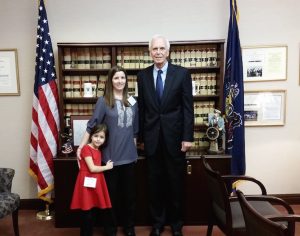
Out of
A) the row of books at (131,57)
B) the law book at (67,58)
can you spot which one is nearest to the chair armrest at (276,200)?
the row of books at (131,57)

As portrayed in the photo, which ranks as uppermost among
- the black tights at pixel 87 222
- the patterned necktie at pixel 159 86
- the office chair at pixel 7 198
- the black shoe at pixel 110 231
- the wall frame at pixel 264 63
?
the wall frame at pixel 264 63

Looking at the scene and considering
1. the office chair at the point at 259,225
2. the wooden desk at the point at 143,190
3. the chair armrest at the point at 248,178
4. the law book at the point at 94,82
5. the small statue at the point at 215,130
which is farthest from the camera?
the law book at the point at 94,82

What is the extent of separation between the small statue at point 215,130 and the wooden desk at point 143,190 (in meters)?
0.19

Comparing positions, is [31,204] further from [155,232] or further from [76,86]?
[155,232]

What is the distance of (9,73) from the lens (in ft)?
11.4

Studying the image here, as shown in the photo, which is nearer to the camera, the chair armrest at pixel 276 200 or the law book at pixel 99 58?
the chair armrest at pixel 276 200

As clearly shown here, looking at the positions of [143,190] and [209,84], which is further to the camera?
[209,84]

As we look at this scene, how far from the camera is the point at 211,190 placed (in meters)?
2.28

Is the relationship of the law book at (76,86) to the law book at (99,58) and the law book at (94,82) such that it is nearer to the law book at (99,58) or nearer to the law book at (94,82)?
the law book at (94,82)

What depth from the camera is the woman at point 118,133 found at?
2619 millimetres

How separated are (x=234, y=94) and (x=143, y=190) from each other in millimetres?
1405

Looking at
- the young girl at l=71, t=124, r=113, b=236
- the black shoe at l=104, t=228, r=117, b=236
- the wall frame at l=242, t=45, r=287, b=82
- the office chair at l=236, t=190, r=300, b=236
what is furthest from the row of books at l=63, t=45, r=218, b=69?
the office chair at l=236, t=190, r=300, b=236

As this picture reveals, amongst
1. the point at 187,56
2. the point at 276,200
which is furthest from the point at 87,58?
the point at 276,200

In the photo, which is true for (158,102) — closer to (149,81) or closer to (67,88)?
(149,81)
